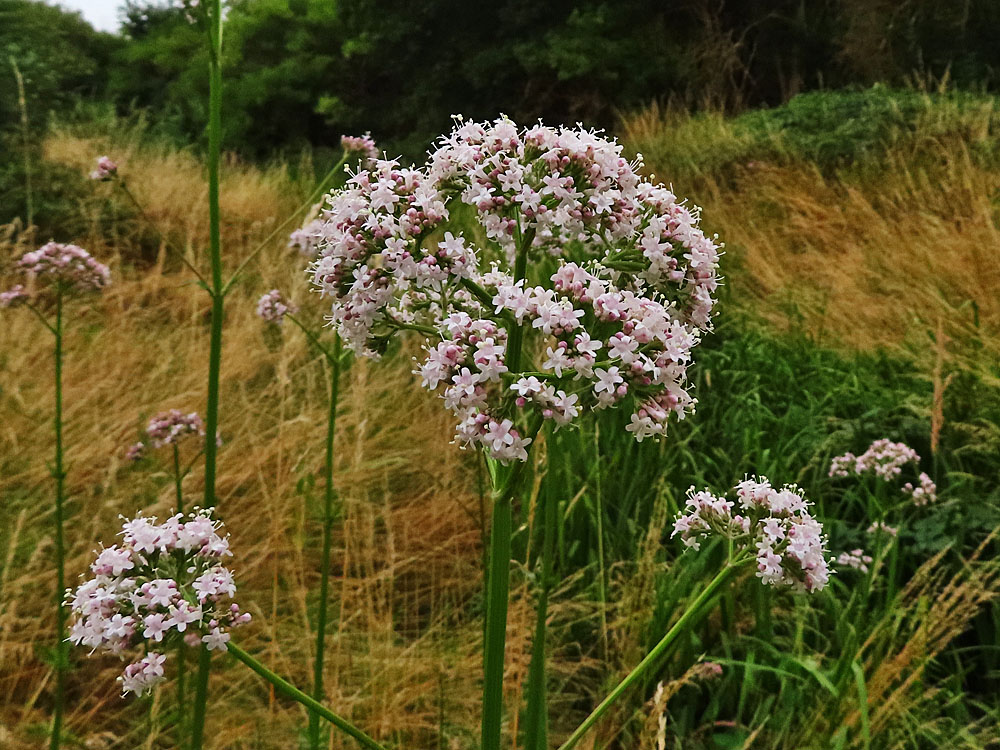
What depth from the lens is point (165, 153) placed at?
13.0 metres

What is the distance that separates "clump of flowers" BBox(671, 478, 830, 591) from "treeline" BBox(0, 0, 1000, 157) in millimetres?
10002

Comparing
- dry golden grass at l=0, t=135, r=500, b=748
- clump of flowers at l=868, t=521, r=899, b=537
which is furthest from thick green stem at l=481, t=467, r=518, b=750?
clump of flowers at l=868, t=521, r=899, b=537

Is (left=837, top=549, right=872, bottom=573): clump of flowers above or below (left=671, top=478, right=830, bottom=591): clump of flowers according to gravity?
below

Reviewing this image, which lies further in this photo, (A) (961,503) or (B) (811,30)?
(B) (811,30)

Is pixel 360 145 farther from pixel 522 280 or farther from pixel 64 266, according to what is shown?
pixel 522 280

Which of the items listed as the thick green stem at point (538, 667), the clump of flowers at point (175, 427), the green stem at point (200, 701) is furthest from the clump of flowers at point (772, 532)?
the clump of flowers at point (175, 427)

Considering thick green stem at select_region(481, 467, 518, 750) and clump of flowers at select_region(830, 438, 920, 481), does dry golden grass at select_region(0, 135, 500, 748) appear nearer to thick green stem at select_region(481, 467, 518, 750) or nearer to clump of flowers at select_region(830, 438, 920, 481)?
thick green stem at select_region(481, 467, 518, 750)

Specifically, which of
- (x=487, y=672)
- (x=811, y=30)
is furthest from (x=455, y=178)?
(x=811, y=30)

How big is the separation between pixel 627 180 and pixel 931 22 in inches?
545

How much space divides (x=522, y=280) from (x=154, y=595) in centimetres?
61

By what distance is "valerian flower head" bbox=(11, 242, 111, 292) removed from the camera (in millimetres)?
2445

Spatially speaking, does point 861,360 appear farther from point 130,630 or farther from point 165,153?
point 165,153

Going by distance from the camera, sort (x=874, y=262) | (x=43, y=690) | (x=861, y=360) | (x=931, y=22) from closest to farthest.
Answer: (x=43, y=690) < (x=861, y=360) < (x=874, y=262) < (x=931, y=22)

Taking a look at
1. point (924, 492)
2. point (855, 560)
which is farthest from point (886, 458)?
point (855, 560)
